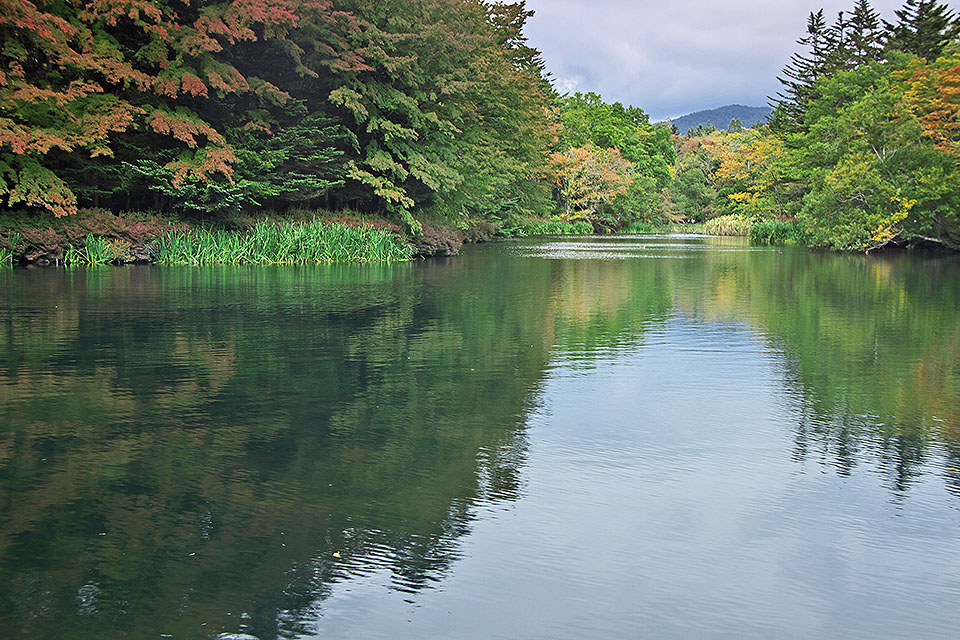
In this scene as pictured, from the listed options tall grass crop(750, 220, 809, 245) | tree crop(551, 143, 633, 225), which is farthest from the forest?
tree crop(551, 143, 633, 225)

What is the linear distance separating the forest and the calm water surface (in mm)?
12537

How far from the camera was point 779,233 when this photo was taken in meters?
44.4

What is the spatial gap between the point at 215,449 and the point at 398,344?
4.33m

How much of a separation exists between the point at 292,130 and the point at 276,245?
3988 mm

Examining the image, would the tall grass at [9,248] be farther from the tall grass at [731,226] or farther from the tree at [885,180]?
the tall grass at [731,226]

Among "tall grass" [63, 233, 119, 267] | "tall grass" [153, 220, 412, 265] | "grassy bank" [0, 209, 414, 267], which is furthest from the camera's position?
"tall grass" [153, 220, 412, 265]

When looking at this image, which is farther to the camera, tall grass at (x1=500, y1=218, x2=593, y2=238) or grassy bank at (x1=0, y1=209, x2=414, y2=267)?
tall grass at (x1=500, y1=218, x2=593, y2=238)

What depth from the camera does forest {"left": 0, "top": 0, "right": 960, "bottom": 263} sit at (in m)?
Result: 21.2

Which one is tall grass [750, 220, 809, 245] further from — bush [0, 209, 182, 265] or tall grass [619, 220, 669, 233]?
bush [0, 209, 182, 265]

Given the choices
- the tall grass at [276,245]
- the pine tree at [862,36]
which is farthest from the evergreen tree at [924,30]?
the tall grass at [276,245]

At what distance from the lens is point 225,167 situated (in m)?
23.2

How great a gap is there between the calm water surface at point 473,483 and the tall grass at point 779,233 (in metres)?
34.3

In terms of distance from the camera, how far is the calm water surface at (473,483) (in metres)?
3.10

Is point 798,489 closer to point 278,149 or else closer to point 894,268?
point 894,268
